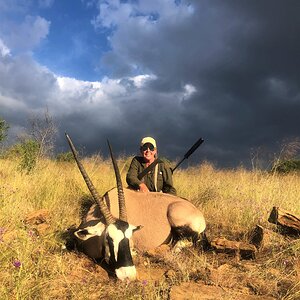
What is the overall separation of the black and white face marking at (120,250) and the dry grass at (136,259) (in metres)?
0.14

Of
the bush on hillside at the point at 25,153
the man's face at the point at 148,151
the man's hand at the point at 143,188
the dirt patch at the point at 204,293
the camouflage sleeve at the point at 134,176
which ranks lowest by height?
the dirt patch at the point at 204,293

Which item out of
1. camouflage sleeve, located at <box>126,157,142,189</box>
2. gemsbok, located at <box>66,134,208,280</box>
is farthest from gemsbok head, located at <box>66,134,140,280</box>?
camouflage sleeve, located at <box>126,157,142,189</box>

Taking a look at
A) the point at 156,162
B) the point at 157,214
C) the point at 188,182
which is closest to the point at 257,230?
the point at 157,214

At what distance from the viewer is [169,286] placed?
11.4 feet

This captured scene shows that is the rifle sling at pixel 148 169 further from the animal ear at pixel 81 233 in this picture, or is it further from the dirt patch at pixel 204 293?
the dirt patch at pixel 204 293

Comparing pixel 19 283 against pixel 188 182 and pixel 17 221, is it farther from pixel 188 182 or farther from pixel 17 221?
pixel 188 182

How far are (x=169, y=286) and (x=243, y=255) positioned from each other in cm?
126

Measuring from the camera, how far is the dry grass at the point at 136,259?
3266 mm

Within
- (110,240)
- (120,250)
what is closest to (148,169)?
(110,240)

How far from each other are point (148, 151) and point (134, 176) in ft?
1.44

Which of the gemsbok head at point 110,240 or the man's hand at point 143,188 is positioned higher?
the man's hand at point 143,188

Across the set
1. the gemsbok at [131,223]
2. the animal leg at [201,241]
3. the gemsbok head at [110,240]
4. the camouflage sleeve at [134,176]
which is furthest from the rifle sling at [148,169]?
the gemsbok head at [110,240]

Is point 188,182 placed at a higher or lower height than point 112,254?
higher

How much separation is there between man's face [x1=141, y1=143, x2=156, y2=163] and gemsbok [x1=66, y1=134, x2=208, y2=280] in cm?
84
